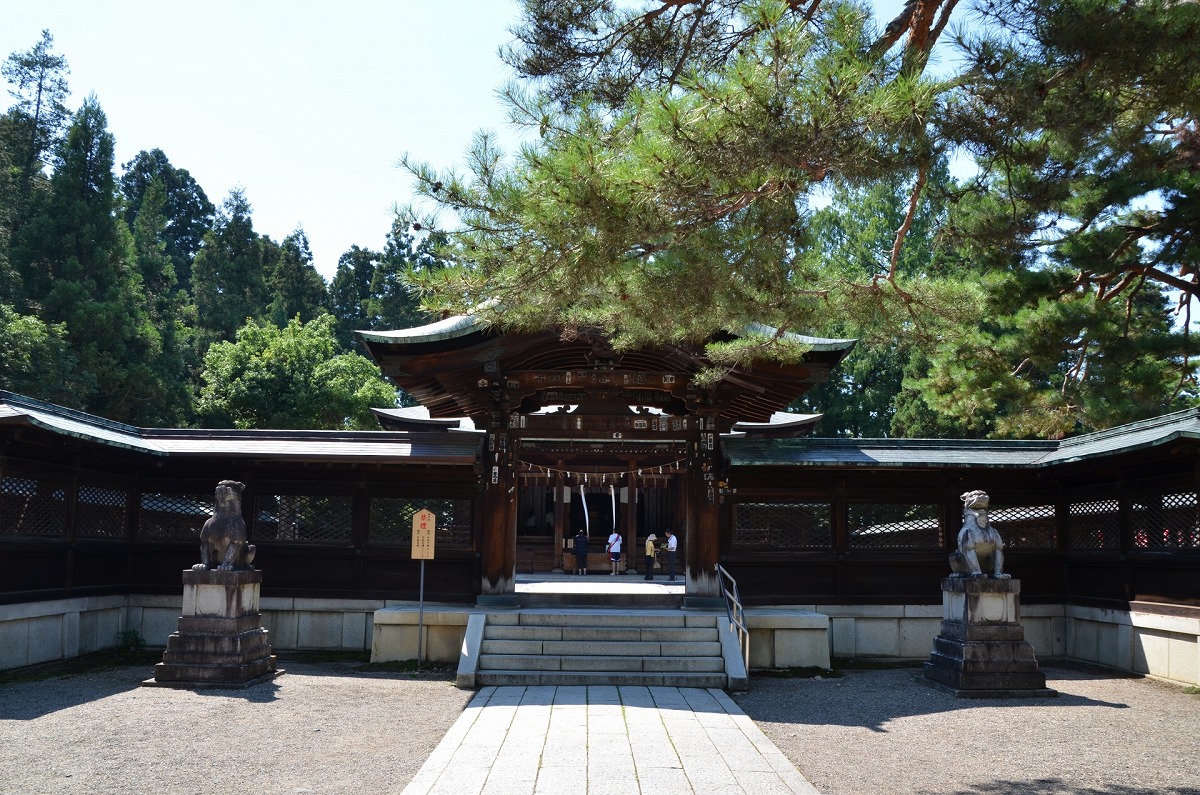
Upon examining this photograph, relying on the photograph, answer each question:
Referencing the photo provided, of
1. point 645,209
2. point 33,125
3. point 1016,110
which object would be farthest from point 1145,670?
point 33,125

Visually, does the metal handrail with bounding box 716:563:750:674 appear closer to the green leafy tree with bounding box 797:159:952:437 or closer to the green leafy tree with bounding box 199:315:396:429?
the green leafy tree with bounding box 797:159:952:437

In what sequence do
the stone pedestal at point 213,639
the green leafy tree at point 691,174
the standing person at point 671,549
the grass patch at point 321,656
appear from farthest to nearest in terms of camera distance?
the standing person at point 671,549 → the grass patch at point 321,656 → the stone pedestal at point 213,639 → the green leafy tree at point 691,174

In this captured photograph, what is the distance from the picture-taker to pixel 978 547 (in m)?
11.8

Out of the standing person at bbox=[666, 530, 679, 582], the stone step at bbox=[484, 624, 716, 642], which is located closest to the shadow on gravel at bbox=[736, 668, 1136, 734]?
the stone step at bbox=[484, 624, 716, 642]

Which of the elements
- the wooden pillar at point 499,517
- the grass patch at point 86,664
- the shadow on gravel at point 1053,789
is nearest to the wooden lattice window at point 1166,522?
the shadow on gravel at point 1053,789

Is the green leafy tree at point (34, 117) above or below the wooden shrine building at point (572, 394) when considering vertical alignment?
above

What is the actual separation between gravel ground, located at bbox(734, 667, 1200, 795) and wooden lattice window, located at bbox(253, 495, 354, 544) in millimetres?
7171

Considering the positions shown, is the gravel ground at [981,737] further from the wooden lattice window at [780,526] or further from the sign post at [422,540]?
the sign post at [422,540]

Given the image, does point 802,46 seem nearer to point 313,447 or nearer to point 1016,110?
point 1016,110

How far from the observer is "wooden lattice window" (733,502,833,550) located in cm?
1495

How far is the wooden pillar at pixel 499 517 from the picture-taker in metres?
13.5

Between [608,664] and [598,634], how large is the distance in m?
0.79

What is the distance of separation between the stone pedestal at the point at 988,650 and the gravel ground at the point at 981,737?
0.78ft

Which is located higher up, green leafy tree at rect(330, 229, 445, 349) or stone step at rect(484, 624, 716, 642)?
green leafy tree at rect(330, 229, 445, 349)
